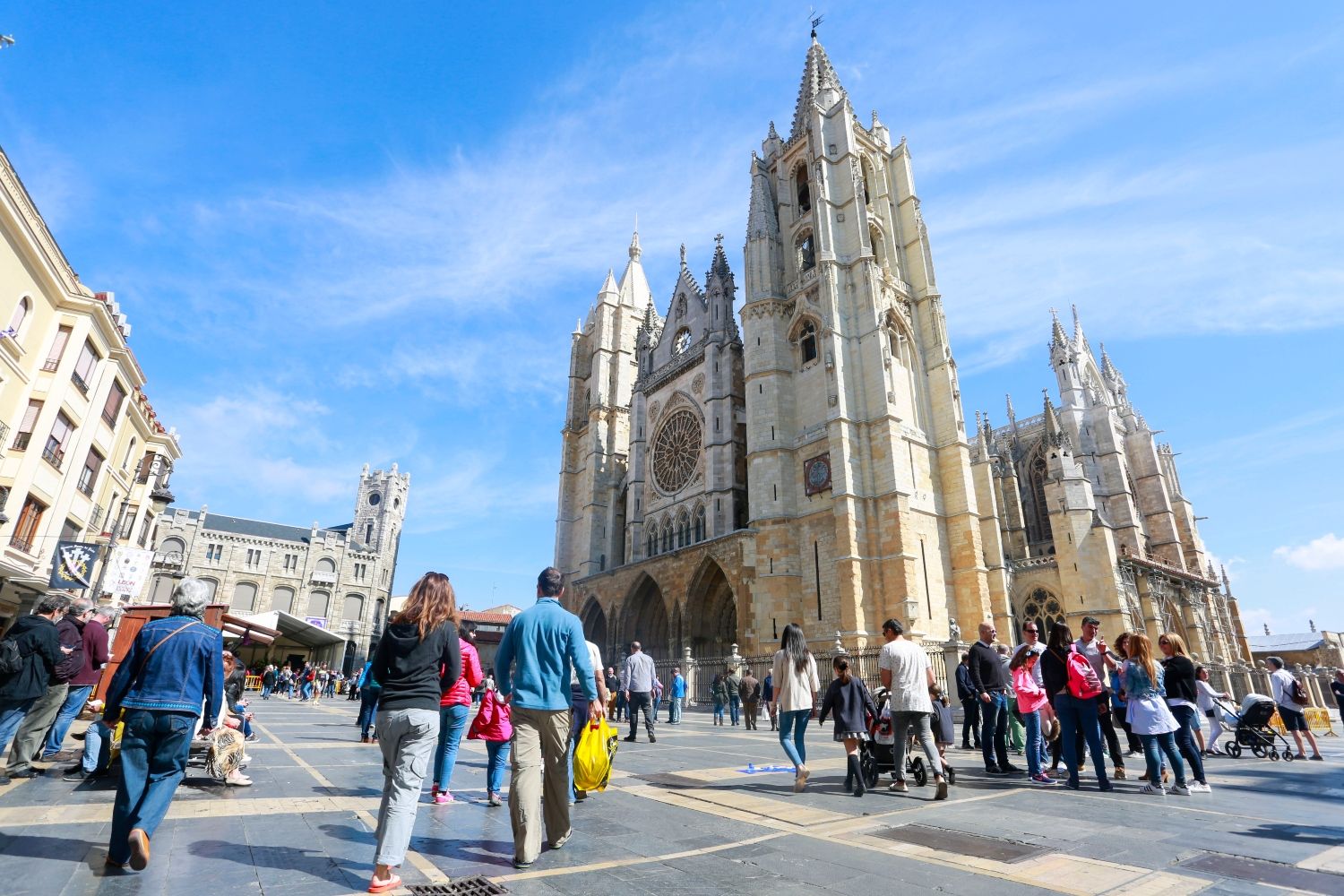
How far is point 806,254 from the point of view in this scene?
2962 centimetres

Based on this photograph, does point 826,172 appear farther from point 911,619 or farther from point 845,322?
point 911,619

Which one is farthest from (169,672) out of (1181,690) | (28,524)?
(28,524)

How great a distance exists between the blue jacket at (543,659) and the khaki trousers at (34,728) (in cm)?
495

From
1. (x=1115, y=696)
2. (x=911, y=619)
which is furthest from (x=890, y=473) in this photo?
(x=1115, y=696)

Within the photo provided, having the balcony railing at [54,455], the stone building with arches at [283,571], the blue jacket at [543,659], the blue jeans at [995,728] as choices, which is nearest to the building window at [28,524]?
the balcony railing at [54,455]

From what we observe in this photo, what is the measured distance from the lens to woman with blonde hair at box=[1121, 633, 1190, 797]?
576cm

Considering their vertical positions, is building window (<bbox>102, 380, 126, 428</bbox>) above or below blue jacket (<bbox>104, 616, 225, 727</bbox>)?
above

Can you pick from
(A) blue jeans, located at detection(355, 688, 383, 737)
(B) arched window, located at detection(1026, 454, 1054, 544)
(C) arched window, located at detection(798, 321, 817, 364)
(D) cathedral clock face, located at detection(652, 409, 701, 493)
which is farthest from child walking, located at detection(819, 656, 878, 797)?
(B) arched window, located at detection(1026, 454, 1054, 544)

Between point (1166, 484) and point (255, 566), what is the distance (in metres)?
58.8

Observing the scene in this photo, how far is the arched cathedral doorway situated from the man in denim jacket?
22.6 metres

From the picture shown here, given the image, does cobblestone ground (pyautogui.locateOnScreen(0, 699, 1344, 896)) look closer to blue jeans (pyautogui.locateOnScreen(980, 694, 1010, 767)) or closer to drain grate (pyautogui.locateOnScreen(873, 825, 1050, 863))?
drain grate (pyautogui.locateOnScreen(873, 825, 1050, 863))

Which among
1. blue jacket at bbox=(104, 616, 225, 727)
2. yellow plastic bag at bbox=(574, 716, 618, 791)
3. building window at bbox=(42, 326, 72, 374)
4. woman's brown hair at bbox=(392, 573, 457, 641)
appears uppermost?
building window at bbox=(42, 326, 72, 374)

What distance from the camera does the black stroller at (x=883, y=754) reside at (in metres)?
6.05

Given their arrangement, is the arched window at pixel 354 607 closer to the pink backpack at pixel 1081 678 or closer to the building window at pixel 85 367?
the building window at pixel 85 367
